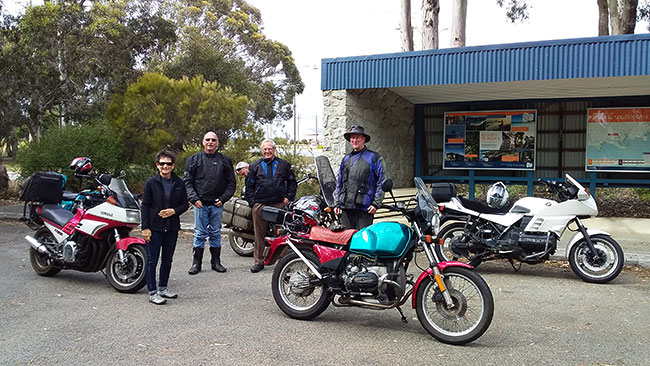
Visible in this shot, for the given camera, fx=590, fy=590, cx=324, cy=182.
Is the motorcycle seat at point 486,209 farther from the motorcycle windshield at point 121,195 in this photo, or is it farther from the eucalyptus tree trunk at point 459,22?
the eucalyptus tree trunk at point 459,22

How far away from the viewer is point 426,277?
5.02m

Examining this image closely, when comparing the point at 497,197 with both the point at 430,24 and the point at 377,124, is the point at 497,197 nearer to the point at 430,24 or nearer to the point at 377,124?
the point at 377,124

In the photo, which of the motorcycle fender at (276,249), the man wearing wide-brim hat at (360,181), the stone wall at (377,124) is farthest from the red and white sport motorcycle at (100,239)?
the stone wall at (377,124)

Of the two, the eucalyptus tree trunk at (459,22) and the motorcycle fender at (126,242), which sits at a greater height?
the eucalyptus tree trunk at (459,22)

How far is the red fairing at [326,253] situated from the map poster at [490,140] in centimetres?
1011

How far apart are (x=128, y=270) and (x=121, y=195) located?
2.84 feet

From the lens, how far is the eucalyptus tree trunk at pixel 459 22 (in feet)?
60.5

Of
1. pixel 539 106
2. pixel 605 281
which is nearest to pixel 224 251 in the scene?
pixel 605 281

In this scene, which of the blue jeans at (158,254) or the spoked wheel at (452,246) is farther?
the spoked wheel at (452,246)

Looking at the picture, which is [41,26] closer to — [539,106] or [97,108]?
[97,108]

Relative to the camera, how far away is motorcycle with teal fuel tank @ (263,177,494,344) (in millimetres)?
4863

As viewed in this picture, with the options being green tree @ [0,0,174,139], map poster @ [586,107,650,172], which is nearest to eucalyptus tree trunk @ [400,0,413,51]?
map poster @ [586,107,650,172]

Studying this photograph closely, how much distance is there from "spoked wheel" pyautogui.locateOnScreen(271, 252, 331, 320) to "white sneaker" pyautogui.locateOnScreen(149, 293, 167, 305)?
123cm

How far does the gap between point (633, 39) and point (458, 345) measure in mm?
7969
